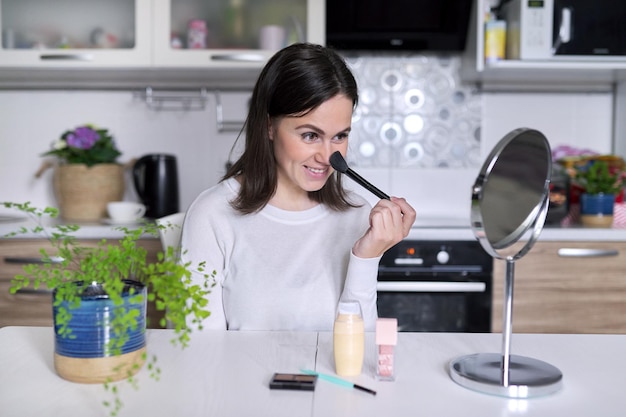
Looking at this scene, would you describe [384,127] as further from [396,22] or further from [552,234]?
[552,234]

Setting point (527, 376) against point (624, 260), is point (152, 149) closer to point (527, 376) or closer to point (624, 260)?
point (624, 260)

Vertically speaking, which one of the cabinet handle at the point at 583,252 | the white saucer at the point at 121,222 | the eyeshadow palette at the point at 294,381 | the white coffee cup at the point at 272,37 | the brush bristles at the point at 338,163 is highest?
the white coffee cup at the point at 272,37

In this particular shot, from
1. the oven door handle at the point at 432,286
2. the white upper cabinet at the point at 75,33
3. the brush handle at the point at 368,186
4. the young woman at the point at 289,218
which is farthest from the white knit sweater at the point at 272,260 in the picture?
the white upper cabinet at the point at 75,33

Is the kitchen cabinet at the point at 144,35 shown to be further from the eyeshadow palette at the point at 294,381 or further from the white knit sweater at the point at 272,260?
the eyeshadow palette at the point at 294,381

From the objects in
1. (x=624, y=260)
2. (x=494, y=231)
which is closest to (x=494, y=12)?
(x=624, y=260)

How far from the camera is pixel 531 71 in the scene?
108 inches

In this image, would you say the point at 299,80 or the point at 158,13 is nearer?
the point at 299,80

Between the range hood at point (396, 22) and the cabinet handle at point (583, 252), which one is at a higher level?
the range hood at point (396, 22)

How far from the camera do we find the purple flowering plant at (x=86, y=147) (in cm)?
274

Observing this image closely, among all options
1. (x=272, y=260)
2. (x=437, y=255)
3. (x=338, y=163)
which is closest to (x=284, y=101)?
(x=338, y=163)

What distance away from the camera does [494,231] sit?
989 millimetres

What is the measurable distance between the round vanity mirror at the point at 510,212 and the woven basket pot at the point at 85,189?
2070 millimetres

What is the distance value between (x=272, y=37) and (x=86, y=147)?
2.85ft

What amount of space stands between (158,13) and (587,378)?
7.13ft
